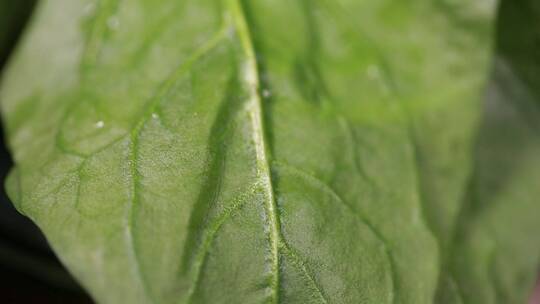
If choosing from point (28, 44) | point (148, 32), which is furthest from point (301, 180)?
point (28, 44)

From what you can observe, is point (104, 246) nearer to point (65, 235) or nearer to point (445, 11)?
point (65, 235)

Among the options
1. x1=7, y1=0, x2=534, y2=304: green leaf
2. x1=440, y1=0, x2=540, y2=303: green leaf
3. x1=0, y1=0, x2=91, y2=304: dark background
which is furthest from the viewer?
x1=0, y1=0, x2=91, y2=304: dark background

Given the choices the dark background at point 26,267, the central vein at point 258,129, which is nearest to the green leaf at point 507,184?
the central vein at point 258,129

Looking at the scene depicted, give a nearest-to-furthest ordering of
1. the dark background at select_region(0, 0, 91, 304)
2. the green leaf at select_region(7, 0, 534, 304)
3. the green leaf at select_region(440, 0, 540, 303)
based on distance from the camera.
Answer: the green leaf at select_region(7, 0, 534, 304) → the green leaf at select_region(440, 0, 540, 303) → the dark background at select_region(0, 0, 91, 304)

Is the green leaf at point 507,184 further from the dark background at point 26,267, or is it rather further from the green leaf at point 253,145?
the dark background at point 26,267

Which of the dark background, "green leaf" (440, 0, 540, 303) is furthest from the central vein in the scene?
the dark background

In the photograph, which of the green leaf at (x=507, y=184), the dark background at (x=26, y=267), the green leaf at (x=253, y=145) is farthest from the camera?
the dark background at (x=26, y=267)

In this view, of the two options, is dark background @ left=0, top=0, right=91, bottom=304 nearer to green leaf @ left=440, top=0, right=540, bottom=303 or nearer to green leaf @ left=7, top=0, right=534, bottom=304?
green leaf @ left=7, top=0, right=534, bottom=304

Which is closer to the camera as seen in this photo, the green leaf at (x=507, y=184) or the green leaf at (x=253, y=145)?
the green leaf at (x=253, y=145)
